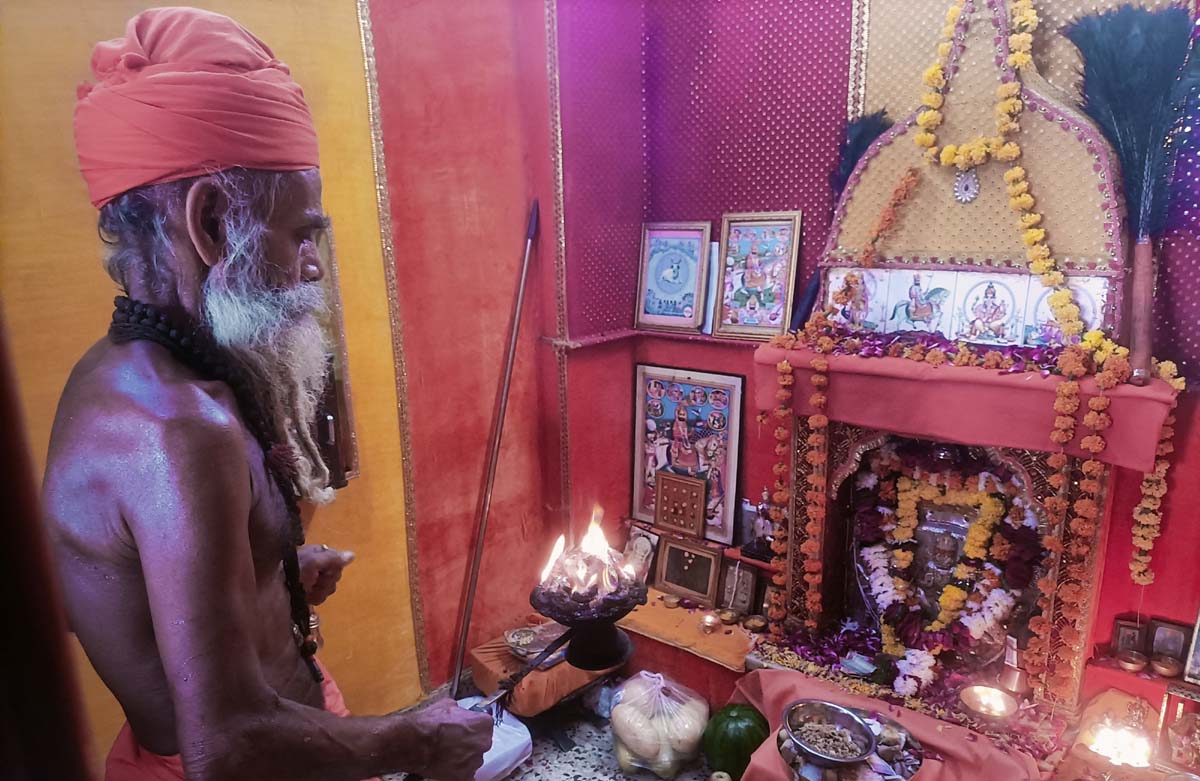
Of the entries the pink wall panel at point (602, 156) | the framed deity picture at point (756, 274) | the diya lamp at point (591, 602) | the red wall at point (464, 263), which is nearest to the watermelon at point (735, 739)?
the red wall at point (464, 263)

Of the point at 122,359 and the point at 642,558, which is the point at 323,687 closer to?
the point at 122,359

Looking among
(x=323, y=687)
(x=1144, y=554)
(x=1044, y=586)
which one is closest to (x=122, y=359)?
(x=323, y=687)

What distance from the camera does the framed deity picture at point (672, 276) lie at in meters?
4.60

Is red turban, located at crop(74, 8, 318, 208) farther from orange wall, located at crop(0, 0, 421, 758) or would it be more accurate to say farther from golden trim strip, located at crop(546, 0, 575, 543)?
golden trim strip, located at crop(546, 0, 575, 543)

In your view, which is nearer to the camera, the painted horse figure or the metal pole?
the painted horse figure

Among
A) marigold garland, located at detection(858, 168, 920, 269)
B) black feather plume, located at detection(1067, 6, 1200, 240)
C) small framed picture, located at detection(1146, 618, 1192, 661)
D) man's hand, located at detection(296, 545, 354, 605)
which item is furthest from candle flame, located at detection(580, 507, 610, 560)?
small framed picture, located at detection(1146, 618, 1192, 661)

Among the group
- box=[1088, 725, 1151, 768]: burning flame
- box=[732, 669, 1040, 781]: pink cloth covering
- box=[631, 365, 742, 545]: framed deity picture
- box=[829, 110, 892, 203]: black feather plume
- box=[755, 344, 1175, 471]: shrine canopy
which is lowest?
box=[732, 669, 1040, 781]: pink cloth covering

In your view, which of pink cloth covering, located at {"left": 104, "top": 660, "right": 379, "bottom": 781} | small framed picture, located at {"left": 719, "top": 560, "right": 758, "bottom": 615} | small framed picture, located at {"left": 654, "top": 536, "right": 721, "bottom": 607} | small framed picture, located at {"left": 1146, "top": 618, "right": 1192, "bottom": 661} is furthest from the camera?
small framed picture, located at {"left": 654, "top": 536, "right": 721, "bottom": 607}

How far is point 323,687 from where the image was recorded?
83.8 inches

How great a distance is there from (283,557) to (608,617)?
0.82m

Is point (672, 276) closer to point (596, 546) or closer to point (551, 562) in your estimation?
point (596, 546)

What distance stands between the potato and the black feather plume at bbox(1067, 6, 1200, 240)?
313 cm

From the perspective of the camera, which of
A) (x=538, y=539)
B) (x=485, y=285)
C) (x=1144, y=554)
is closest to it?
(x=1144, y=554)

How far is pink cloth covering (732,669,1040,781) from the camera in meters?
3.20
